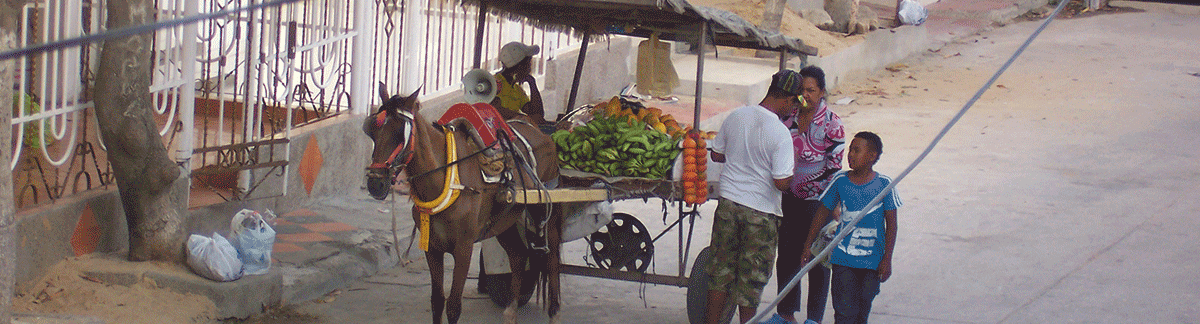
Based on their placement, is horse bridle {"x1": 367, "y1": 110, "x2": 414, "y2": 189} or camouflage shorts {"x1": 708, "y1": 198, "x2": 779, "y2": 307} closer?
horse bridle {"x1": 367, "y1": 110, "x2": 414, "y2": 189}

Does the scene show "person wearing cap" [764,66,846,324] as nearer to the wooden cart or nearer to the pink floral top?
the pink floral top

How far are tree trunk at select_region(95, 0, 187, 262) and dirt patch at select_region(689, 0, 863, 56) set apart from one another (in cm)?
1097

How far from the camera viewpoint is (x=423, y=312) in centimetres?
645

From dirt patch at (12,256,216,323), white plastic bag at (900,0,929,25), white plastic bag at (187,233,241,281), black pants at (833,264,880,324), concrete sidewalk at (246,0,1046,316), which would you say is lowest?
concrete sidewalk at (246,0,1046,316)

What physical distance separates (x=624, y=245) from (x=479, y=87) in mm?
1255

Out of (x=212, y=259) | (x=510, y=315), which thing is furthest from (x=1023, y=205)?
(x=212, y=259)

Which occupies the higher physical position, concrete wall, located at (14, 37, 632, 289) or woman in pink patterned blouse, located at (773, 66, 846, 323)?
woman in pink patterned blouse, located at (773, 66, 846, 323)

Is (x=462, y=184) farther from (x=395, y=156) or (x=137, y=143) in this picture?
(x=137, y=143)

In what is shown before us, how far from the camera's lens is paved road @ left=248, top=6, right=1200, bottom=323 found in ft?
22.0

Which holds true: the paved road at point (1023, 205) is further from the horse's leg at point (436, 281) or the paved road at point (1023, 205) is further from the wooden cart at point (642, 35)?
the horse's leg at point (436, 281)

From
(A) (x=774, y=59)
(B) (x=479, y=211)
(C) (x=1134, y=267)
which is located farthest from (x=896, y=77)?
(B) (x=479, y=211)

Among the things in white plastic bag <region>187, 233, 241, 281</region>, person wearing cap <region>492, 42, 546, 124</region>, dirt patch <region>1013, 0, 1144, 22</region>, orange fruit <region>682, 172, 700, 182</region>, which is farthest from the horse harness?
dirt patch <region>1013, 0, 1144, 22</region>

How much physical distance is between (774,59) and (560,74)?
4.58m

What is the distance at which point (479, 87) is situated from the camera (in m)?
6.32
